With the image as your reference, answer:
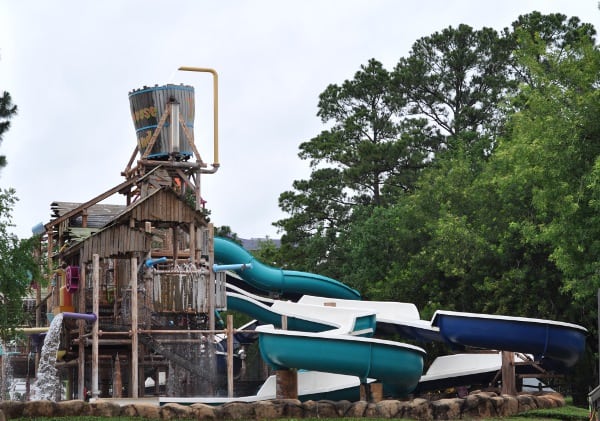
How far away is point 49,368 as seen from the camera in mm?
33250

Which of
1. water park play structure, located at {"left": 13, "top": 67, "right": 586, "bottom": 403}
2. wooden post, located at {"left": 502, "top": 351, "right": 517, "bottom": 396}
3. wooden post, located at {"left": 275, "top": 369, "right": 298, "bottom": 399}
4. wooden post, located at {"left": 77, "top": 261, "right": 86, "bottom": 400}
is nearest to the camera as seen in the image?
wooden post, located at {"left": 275, "top": 369, "right": 298, "bottom": 399}

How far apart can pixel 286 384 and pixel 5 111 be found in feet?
31.2

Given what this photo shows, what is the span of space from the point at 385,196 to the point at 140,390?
1884 cm

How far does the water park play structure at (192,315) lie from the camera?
30422mm

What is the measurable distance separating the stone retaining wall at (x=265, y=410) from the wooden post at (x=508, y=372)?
5.66 meters

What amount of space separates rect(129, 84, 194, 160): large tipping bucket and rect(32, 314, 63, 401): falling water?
23.3 feet

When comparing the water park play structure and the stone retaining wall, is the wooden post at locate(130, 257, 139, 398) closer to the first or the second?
the water park play structure

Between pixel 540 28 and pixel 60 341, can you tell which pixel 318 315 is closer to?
pixel 60 341

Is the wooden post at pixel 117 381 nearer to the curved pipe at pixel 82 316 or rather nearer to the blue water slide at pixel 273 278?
the curved pipe at pixel 82 316

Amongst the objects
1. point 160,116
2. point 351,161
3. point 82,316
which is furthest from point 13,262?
point 351,161

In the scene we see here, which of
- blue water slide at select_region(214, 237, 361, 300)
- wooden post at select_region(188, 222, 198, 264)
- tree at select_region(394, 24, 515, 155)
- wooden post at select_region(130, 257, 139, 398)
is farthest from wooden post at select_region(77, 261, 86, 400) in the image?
tree at select_region(394, 24, 515, 155)

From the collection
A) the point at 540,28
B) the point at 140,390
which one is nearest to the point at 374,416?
the point at 140,390

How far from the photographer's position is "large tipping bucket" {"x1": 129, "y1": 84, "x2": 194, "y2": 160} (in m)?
38.0

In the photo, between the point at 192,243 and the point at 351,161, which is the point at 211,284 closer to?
the point at 192,243
